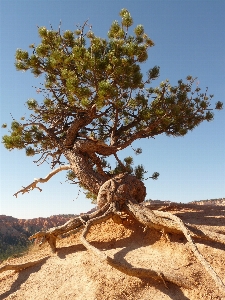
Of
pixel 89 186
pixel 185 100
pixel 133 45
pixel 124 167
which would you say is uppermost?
pixel 133 45

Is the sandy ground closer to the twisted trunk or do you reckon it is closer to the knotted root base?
the knotted root base

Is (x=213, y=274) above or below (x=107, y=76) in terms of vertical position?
below

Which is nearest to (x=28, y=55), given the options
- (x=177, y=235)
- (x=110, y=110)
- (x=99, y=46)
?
(x=99, y=46)

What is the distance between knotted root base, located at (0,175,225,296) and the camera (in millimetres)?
5602

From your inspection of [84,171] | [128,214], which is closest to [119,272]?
[128,214]

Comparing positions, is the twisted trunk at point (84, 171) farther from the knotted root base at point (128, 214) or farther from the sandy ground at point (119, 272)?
the sandy ground at point (119, 272)

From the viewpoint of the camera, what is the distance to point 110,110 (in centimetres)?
1034

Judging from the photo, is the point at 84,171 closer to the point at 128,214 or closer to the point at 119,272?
the point at 128,214

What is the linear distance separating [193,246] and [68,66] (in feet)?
20.7

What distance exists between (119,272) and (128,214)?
94.1 inches

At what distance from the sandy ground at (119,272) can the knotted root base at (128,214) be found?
0.20 meters

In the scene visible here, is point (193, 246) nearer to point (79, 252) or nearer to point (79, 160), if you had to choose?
point (79, 252)

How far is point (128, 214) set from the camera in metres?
8.15

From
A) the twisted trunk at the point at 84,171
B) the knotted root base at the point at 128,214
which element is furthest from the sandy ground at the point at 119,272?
the twisted trunk at the point at 84,171
